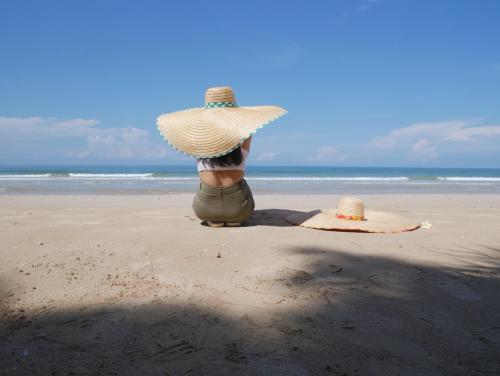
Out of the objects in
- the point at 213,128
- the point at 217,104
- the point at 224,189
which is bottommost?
the point at 224,189

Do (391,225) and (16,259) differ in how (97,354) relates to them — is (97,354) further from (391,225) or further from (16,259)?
(391,225)

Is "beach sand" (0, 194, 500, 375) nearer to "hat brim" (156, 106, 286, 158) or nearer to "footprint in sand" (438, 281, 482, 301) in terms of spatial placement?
"footprint in sand" (438, 281, 482, 301)

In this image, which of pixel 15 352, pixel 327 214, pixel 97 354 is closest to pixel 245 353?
pixel 97 354

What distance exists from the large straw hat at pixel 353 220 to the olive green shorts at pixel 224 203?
856 millimetres

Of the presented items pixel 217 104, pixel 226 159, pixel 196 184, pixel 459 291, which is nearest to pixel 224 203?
pixel 226 159

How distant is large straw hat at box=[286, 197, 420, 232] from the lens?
16.2 feet

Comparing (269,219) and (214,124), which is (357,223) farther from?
(214,124)

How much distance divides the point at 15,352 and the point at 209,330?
99 centimetres

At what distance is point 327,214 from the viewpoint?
5.74 m

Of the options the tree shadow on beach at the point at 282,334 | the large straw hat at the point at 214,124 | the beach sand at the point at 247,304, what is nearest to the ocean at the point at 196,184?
the large straw hat at the point at 214,124

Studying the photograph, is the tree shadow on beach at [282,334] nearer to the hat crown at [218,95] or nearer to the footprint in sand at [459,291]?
the footprint in sand at [459,291]

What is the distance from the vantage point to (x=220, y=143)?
15.4 feet

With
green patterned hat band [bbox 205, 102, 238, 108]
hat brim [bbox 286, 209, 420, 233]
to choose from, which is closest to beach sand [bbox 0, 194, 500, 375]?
hat brim [bbox 286, 209, 420, 233]

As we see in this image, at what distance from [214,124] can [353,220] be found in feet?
7.51
